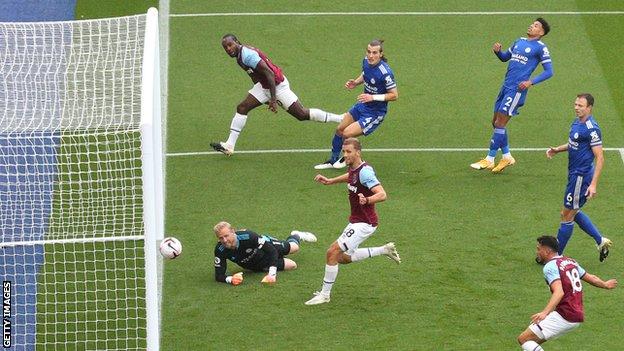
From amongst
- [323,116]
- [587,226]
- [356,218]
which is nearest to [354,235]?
[356,218]

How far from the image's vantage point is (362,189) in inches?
589

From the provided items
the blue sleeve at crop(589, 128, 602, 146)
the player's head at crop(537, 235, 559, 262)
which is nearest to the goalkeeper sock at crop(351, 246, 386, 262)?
the player's head at crop(537, 235, 559, 262)

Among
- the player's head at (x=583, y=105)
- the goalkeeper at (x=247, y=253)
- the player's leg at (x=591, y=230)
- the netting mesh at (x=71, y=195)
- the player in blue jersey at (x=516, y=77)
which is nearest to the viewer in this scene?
the netting mesh at (x=71, y=195)

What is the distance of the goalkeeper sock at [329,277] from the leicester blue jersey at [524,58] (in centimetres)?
465

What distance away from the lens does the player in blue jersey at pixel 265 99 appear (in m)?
18.7

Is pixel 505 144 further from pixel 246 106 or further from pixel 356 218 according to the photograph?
pixel 356 218

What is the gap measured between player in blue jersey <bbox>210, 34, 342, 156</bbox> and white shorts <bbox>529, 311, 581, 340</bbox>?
6.22 meters

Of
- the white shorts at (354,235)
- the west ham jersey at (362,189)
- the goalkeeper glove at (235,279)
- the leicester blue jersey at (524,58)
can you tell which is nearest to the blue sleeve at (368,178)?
the west ham jersey at (362,189)

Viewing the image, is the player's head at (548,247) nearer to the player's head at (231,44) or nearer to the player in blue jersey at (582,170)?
the player in blue jersey at (582,170)

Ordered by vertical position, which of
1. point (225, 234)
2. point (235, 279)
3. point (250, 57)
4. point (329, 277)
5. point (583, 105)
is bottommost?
point (235, 279)

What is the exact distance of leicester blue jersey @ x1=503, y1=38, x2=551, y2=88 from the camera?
18.4m

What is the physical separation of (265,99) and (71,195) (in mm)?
3365

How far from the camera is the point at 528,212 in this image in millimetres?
17719

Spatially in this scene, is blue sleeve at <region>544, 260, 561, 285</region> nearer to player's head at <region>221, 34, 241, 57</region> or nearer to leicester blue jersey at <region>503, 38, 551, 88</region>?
leicester blue jersey at <region>503, 38, 551, 88</region>
